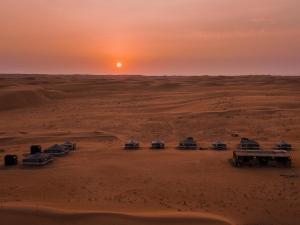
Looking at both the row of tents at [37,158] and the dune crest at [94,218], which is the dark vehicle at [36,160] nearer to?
the row of tents at [37,158]

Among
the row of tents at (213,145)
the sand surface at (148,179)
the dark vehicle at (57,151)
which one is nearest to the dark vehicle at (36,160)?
the sand surface at (148,179)

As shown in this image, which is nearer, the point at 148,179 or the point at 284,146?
the point at 148,179

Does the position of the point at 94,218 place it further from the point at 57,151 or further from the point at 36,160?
the point at 57,151

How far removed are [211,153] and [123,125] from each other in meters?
12.1

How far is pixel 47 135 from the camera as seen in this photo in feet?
86.9

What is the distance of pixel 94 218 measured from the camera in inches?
424

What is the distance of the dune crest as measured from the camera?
10641mm

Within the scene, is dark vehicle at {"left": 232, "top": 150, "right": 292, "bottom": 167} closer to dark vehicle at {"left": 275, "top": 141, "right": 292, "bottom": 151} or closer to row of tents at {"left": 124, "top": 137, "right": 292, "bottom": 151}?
row of tents at {"left": 124, "top": 137, "right": 292, "bottom": 151}

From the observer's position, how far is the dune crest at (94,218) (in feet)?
34.9

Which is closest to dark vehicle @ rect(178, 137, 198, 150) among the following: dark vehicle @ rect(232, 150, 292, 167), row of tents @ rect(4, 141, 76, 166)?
dark vehicle @ rect(232, 150, 292, 167)

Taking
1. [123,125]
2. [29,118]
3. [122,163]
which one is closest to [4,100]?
[29,118]

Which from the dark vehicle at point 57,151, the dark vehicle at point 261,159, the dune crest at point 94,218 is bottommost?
the dune crest at point 94,218

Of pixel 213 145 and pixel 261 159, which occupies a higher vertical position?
pixel 213 145

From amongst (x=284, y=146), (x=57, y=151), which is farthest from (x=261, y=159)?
(x=57, y=151)
